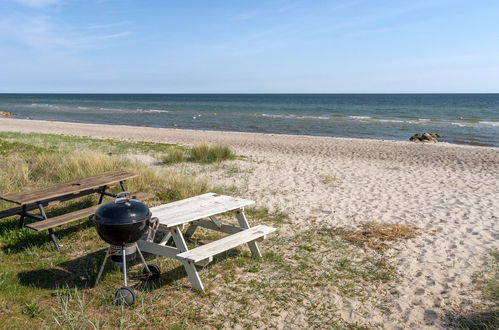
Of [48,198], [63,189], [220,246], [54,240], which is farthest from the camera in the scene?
[63,189]

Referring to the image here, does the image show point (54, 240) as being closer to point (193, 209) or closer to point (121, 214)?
point (193, 209)

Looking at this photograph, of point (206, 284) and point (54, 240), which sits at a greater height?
point (54, 240)

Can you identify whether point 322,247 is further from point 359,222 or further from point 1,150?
point 1,150

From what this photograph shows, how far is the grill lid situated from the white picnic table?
1.77 ft

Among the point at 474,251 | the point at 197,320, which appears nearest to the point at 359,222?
the point at 474,251

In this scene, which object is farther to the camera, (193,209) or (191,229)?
(191,229)

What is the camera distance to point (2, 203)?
6.75 metres

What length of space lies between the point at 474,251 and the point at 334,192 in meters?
3.56

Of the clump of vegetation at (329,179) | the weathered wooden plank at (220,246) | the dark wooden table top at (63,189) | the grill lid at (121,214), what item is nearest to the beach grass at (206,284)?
the weathered wooden plank at (220,246)

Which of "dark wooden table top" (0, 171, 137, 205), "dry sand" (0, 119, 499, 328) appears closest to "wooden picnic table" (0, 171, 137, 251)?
"dark wooden table top" (0, 171, 137, 205)

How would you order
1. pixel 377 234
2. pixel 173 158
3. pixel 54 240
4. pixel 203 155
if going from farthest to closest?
pixel 203 155
pixel 173 158
pixel 377 234
pixel 54 240

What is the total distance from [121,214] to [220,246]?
1.13m

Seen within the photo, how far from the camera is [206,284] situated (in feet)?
14.5

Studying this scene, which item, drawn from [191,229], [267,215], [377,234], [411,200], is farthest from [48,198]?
[411,200]
